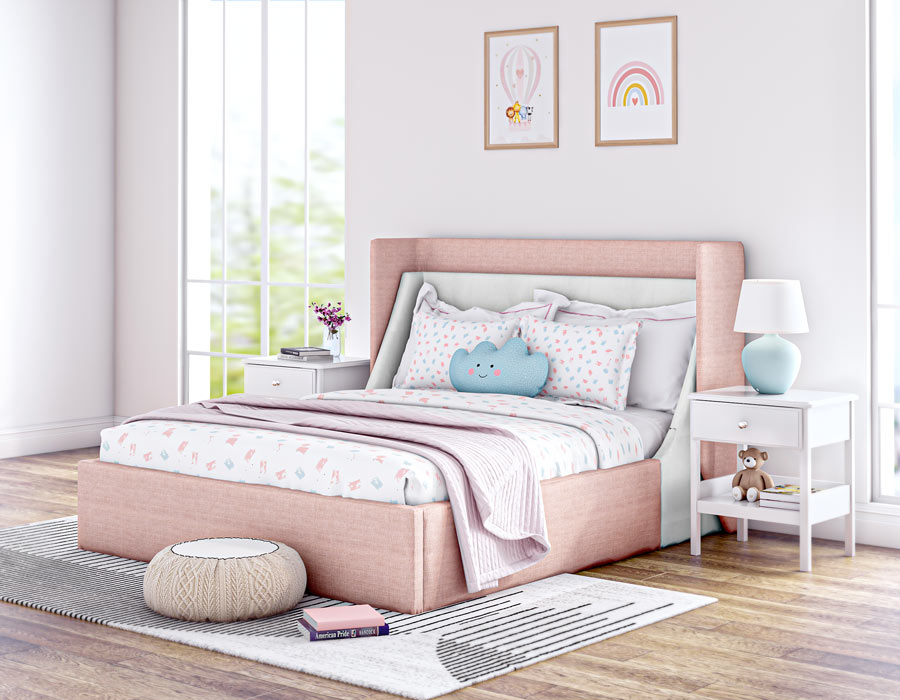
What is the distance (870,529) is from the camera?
178 inches

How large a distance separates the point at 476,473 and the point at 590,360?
1147 mm

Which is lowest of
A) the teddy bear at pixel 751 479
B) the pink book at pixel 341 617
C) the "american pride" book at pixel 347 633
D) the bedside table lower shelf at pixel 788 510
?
the "american pride" book at pixel 347 633

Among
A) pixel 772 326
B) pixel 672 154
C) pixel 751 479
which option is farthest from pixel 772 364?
pixel 672 154

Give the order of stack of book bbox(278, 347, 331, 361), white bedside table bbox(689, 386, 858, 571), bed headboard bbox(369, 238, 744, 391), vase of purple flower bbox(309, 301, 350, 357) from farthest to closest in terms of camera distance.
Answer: vase of purple flower bbox(309, 301, 350, 357) < stack of book bbox(278, 347, 331, 361) < bed headboard bbox(369, 238, 744, 391) < white bedside table bbox(689, 386, 858, 571)

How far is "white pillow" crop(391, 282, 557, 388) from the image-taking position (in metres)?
4.96

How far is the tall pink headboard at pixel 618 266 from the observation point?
4578mm

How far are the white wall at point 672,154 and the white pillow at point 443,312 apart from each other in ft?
1.26

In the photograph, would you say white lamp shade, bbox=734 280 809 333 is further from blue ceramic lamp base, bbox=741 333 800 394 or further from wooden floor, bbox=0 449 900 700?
wooden floor, bbox=0 449 900 700

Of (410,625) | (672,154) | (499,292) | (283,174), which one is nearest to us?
(410,625)

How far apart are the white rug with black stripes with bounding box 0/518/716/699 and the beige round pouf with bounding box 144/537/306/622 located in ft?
0.12

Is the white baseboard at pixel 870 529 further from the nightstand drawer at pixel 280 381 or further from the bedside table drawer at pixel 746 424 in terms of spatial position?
the nightstand drawer at pixel 280 381

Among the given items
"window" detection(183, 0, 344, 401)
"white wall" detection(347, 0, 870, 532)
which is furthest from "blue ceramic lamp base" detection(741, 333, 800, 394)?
"window" detection(183, 0, 344, 401)

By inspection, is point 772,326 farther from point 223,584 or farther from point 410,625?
point 223,584

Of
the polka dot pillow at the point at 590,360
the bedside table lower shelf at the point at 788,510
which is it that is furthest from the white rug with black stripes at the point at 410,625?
the polka dot pillow at the point at 590,360
